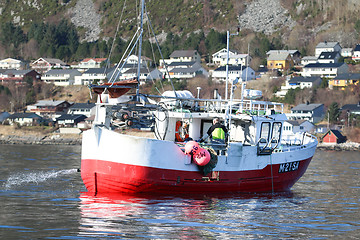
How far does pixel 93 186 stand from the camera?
24.3 metres

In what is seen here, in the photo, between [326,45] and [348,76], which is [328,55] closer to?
Result: [326,45]

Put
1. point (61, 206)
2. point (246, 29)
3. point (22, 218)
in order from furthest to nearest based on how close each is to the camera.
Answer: point (246, 29)
point (61, 206)
point (22, 218)

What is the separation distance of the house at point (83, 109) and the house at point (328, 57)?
57.1 metres

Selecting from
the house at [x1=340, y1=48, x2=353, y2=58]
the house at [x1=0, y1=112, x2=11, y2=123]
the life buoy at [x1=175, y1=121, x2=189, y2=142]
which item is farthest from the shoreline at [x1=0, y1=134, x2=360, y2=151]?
the house at [x1=340, y1=48, x2=353, y2=58]

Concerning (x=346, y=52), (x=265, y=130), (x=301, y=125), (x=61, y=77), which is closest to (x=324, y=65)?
(x=346, y=52)

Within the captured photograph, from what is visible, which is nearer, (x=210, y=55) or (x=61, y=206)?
(x=61, y=206)

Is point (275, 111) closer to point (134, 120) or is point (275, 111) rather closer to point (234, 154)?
point (234, 154)

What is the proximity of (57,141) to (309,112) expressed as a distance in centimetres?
4022

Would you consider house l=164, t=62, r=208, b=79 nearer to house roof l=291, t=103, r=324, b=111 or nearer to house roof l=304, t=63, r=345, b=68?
house roof l=304, t=63, r=345, b=68

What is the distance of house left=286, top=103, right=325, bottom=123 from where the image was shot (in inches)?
4018

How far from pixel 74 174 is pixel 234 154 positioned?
11515 millimetres

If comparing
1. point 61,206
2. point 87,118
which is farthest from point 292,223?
point 87,118

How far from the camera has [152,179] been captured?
2353 cm

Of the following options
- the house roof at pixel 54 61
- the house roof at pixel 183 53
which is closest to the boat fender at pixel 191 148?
the house roof at pixel 183 53
